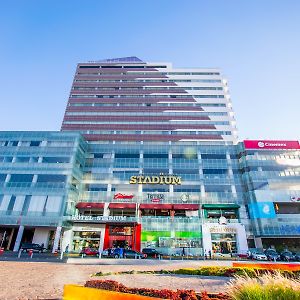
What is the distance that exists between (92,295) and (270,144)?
58.4 meters

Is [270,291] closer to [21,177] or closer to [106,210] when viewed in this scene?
[106,210]

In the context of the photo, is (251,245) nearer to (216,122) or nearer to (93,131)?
(216,122)

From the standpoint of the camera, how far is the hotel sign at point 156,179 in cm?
5550

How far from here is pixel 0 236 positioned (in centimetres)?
4975

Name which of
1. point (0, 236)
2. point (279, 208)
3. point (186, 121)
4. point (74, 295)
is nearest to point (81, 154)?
point (0, 236)

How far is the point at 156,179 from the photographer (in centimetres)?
5600

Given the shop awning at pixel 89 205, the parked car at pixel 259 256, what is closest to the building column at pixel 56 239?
the shop awning at pixel 89 205

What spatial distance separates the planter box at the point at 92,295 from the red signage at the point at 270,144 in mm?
55726

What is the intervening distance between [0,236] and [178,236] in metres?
37.2

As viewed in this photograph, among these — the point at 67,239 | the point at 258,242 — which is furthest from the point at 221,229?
the point at 67,239

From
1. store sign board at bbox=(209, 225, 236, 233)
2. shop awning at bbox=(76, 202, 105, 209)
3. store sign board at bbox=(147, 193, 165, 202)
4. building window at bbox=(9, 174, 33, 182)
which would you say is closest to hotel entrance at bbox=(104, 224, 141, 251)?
shop awning at bbox=(76, 202, 105, 209)

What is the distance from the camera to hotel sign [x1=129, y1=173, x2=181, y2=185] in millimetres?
55500

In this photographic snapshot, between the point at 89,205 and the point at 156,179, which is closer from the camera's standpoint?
the point at 89,205

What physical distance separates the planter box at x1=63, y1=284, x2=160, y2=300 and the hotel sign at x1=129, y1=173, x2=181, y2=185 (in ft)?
153
